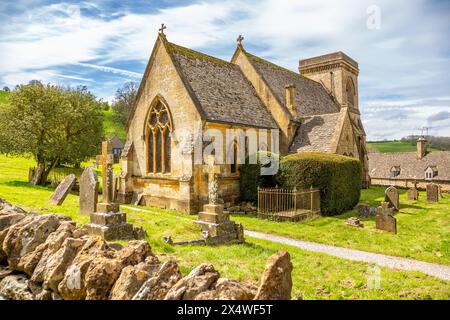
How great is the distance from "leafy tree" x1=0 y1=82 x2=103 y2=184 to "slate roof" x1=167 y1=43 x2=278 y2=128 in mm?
13718

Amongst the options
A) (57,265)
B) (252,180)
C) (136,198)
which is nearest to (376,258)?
(57,265)

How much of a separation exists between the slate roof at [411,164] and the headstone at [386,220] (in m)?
36.6

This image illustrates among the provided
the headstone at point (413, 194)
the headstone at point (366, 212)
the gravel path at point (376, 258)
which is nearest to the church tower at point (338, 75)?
the headstone at point (413, 194)

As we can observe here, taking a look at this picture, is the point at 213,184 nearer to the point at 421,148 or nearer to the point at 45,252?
the point at 45,252

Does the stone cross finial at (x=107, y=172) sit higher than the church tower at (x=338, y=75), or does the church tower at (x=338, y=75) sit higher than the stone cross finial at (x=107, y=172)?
the church tower at (x=338, y=75)

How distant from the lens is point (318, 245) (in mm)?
11367

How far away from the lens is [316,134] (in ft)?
73.4

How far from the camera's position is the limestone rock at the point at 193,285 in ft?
11.9

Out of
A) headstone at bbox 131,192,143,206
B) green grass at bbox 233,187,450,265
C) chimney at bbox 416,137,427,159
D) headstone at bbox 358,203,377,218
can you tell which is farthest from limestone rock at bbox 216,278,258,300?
chimney at bbox 416,137,427,159

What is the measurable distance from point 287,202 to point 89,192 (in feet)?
31.8

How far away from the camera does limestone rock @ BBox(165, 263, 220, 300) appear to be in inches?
142

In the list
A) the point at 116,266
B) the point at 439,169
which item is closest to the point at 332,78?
the point at 439,169

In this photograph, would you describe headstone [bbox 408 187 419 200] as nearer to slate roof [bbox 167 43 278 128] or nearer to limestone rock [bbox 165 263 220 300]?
slate roof [bbox 167 43 278 128]

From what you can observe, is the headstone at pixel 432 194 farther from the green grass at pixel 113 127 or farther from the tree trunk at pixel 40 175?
the green grass at pixel 113 127
